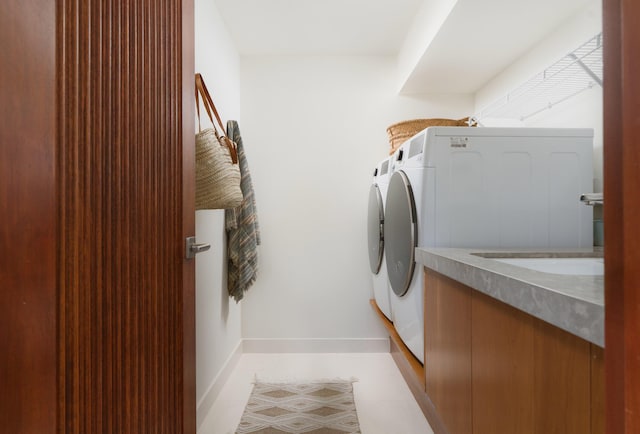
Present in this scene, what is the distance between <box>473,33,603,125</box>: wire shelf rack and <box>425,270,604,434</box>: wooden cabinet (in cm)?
103

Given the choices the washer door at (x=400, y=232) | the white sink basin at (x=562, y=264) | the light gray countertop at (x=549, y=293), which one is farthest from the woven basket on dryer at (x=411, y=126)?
the light gray countertop at (x=549, y=293)

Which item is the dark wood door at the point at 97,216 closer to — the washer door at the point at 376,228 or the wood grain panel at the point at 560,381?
the wood grain panel at the point at 560,381

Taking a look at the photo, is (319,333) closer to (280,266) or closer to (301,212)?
(280,266)

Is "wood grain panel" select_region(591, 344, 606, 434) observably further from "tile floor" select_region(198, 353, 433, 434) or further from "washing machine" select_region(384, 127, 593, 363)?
"tile floor" select_region(198, 353, 433, 434)

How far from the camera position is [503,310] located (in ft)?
2.51

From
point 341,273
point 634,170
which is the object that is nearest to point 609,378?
point 634,170

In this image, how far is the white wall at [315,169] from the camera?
259cm

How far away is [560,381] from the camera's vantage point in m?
0.59

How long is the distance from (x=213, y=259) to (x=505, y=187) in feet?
5.09

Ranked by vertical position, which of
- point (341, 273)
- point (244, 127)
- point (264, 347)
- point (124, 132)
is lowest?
point (264, 347)

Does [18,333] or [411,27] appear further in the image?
[411,27]

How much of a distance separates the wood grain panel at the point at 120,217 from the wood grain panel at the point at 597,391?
0.89 meters

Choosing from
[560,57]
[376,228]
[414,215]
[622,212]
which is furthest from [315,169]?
[622,212]

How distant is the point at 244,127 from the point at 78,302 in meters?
2.14
